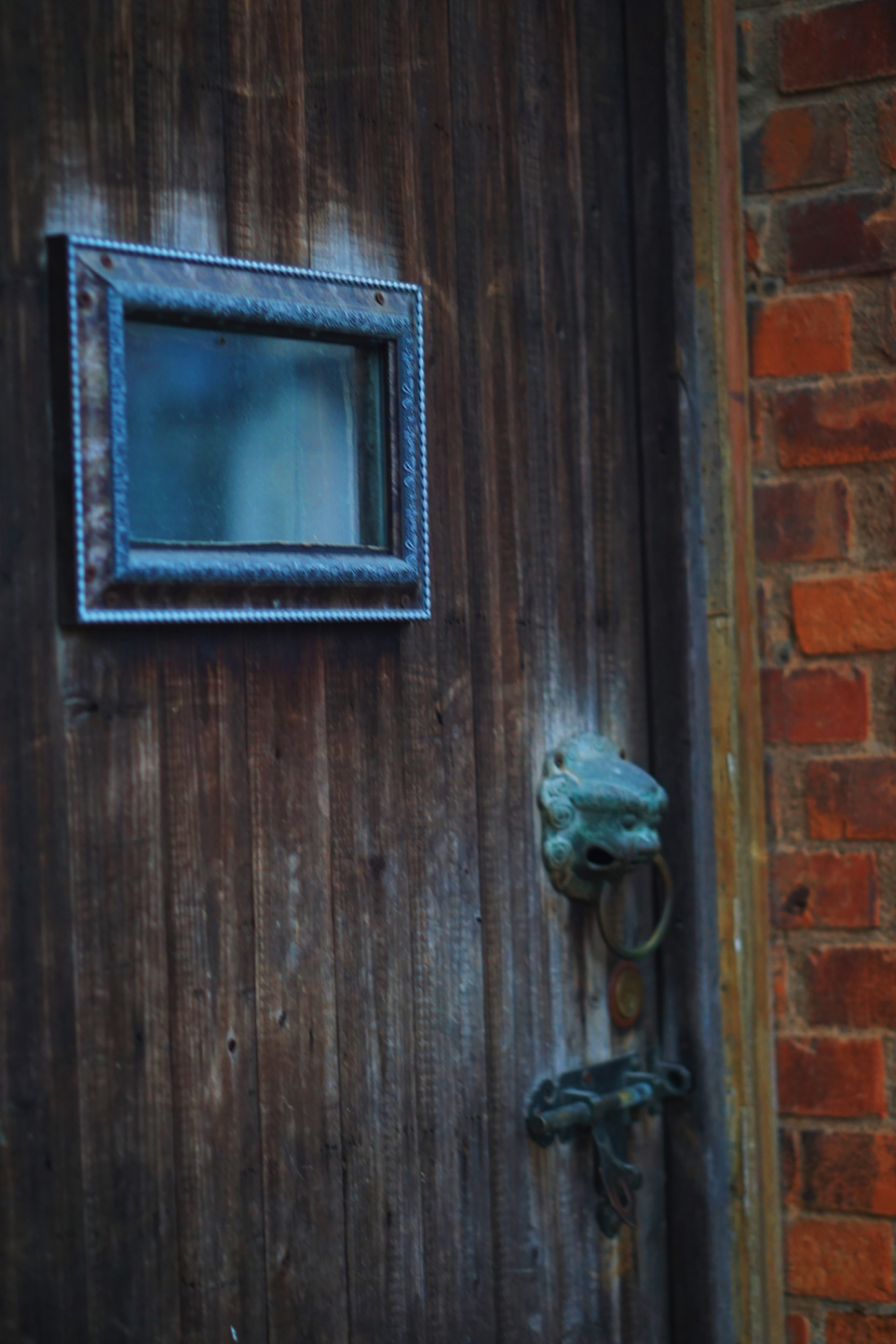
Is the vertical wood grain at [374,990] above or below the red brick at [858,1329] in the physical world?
above

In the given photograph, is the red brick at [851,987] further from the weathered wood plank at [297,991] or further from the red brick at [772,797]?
the weathered wood plank at [297,991]

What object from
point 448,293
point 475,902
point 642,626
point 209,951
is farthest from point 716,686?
point 209,951

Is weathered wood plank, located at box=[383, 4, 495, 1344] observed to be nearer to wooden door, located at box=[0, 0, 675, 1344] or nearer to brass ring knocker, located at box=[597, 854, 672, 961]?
wooden door, located at box=[0, 0, 675, 1344]

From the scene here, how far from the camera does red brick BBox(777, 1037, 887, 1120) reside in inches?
58.1

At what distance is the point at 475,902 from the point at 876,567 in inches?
22.4

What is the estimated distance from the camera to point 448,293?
4.24 feet

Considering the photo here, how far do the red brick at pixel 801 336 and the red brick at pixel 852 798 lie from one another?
423mm

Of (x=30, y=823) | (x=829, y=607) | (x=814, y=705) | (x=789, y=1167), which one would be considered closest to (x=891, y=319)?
(x=829, y=607)

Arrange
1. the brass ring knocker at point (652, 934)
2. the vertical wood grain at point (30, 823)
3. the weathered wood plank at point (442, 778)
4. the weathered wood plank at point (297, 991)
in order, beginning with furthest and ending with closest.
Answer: the brass ring knocker at point (652, 934) < the weathered wood plank at point (442, 778) < the weathered wood plank at point (297, 991) < the vertical wood grain at point (30, 823)

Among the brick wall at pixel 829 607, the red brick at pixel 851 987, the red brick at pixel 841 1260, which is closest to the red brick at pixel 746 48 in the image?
the brick wall at pixel 829 607

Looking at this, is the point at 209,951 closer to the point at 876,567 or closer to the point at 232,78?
the point at 232,78

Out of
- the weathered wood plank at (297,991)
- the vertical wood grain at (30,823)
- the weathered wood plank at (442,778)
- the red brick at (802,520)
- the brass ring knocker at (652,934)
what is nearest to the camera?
the vertical wood grain at (30,823)

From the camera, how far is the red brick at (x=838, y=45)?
1.46m

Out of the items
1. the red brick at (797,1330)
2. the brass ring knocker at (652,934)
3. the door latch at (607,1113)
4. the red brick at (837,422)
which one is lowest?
the red brick at (797,1330)
